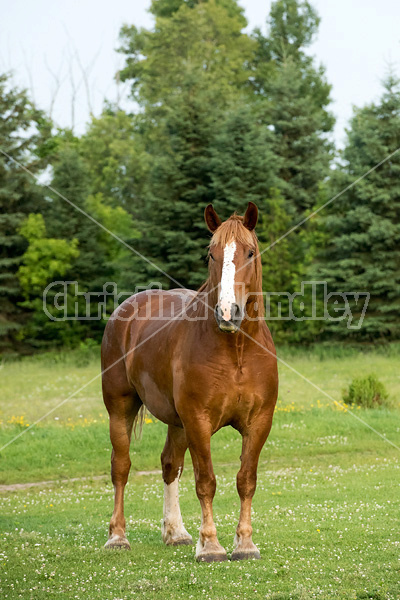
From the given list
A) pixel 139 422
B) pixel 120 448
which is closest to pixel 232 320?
pixel 120 448

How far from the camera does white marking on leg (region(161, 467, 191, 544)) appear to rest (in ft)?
22.1

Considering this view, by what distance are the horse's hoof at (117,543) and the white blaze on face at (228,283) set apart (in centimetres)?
286

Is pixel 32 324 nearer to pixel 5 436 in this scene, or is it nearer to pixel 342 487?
pixel 5 436

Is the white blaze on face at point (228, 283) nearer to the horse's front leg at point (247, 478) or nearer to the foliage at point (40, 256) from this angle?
the horse's front leg at point (247, 478)

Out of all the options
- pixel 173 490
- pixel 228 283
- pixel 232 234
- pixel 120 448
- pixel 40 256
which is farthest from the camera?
pixel 40 256

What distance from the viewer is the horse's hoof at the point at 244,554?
18.8 ft

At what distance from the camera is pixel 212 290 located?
579 centimetres

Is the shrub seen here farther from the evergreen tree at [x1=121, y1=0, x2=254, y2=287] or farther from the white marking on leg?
the evergreen tree at [x1=121, y1=0, x2=254, y2=287]

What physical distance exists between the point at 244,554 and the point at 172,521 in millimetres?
1211

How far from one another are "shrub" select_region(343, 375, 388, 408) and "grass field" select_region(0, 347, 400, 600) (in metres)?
0.60

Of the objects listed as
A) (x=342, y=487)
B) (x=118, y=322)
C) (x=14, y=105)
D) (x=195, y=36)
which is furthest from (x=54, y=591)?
(x=195, y=36)

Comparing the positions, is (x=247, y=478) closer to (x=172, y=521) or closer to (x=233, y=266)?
(x=172, y=521)

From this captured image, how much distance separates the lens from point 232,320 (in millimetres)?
5176

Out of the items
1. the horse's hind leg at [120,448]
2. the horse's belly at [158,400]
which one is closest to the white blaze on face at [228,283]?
the horse's belly at [158,400]
